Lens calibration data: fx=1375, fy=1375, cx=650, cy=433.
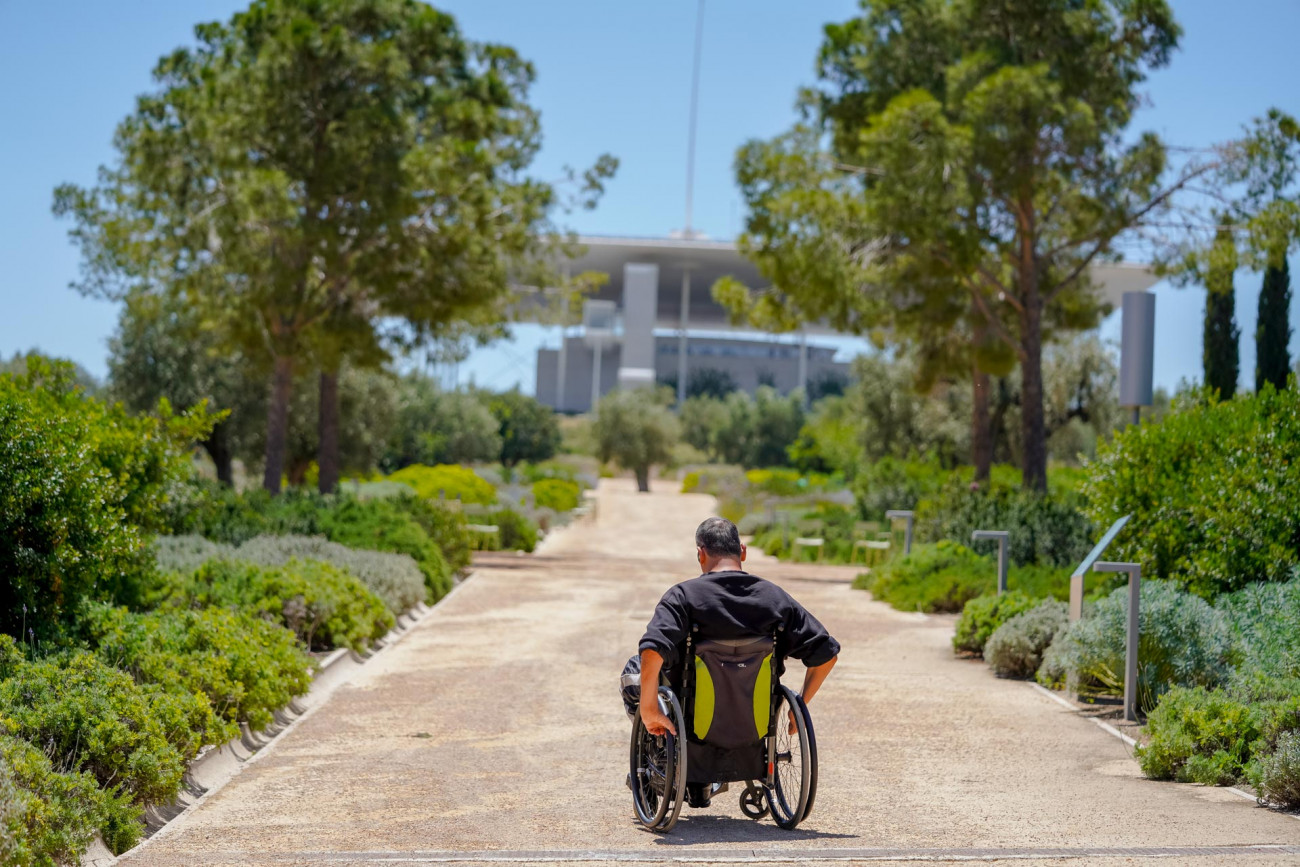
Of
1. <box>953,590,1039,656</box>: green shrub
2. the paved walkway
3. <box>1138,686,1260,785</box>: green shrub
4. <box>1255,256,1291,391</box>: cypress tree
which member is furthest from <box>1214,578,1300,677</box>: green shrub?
<box>1255,256,1291,391</box>: cypress tree

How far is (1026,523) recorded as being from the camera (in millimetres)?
18031

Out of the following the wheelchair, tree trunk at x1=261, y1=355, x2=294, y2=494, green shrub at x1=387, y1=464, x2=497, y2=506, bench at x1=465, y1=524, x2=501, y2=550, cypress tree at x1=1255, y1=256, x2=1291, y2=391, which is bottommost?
bench at x1=465, y1=524, x2=501, y2=550

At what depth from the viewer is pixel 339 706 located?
383 inches

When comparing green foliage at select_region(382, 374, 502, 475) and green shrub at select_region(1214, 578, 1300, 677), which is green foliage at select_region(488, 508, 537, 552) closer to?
green shrub at select_region(1214, 578, 1300, 677)

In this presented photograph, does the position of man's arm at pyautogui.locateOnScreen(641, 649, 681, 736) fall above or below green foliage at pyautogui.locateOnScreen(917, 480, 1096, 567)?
below

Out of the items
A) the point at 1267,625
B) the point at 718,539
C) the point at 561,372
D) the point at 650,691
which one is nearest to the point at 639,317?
the point at 561,372

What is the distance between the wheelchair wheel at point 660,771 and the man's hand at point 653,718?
0.06 metres

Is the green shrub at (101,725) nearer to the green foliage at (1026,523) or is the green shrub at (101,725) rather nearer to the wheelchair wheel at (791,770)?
the wheelchair wheel at (791,770)

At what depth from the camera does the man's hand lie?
18.3 feet

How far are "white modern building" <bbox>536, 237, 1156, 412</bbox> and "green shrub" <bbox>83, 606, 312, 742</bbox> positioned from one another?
220 feet

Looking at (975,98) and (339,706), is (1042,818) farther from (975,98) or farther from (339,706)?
(975,98)

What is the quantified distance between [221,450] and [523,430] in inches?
1334

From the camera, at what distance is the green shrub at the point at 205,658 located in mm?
7906

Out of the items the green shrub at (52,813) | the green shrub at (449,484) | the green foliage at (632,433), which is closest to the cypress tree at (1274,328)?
the green shrub at (449,484)
